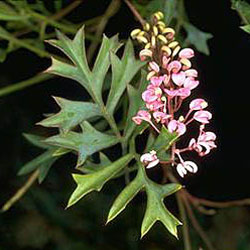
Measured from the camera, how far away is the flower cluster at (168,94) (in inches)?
32.2

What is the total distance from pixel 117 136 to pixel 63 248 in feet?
2.16

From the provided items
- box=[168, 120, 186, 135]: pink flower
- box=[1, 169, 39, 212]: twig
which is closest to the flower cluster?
box=[168, 120, 186, 135]: pink flower

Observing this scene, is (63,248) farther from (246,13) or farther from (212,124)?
(246,13)

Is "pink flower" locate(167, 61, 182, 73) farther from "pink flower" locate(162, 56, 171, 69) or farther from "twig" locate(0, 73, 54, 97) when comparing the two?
"twig" locate(0, 73, 54, 97)

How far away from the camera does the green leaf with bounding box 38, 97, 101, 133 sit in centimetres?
88

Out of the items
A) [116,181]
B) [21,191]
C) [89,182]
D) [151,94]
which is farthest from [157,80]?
[116,181]

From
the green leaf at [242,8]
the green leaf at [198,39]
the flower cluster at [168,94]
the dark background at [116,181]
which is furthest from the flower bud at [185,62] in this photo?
the dark background at [116,181]

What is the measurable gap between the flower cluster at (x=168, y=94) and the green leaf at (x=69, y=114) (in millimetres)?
75

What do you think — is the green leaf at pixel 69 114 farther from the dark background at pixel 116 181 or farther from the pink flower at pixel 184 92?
the dark background at pixel 116 181

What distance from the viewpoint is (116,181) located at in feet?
4.94

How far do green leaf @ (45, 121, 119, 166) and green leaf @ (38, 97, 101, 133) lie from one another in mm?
10

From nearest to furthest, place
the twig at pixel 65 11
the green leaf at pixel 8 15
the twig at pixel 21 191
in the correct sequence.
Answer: the green leaf at pixel 8 15 < the twig at pixel 21 191 < the twig at pixel 65 11

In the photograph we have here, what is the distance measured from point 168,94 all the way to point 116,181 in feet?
2.30

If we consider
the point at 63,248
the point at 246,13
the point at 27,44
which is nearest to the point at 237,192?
the point at 63,248
